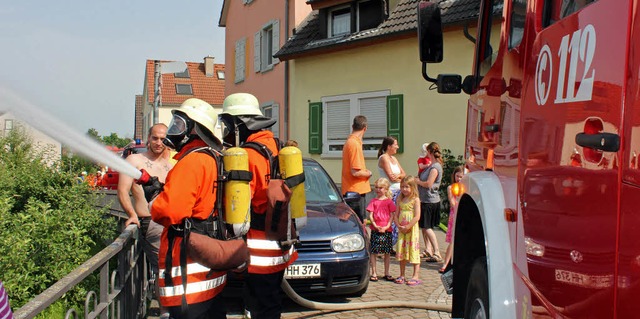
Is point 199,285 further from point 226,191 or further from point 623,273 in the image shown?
point 623,273

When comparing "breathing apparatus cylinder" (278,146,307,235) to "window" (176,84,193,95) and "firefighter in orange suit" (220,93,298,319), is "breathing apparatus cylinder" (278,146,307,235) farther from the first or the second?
"window" (176,84,193,95)

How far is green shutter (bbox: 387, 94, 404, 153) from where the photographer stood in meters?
15.0

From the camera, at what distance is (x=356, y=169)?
793cm

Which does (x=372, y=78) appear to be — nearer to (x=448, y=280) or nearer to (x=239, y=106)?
(x=239, y=106)

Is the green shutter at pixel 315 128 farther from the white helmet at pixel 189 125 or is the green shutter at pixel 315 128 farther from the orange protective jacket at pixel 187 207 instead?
the orange protective jacket at pixel 187 207

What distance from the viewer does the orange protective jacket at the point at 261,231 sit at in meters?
4.25

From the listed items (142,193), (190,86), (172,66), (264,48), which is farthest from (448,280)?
(190,86)

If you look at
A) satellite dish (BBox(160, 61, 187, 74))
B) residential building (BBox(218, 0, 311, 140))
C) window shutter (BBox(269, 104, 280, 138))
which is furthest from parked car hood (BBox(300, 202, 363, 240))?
window shutter (BBox(269, 104, 280, 138))

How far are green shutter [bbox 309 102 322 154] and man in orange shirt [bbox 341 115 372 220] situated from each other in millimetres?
9502

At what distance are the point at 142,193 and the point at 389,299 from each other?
2858mm

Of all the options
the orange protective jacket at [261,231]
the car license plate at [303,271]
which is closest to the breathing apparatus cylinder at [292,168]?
the orange protective jacket at [261,231]

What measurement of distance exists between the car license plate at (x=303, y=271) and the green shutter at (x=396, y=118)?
904 centimetres

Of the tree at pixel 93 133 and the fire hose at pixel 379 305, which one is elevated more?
the tree at pixel 93 133

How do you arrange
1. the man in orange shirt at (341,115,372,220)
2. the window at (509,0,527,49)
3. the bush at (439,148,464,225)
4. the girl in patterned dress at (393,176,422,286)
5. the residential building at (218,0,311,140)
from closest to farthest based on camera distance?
1. the window at (509,0,527,49)
2. the girl in patterned dress at (393,176,422,286)
3. the man in orange shirt at (341,115,372,220)
4. the bush at (439,148,464,225)
5. the residential building at (218,0,311,140)
